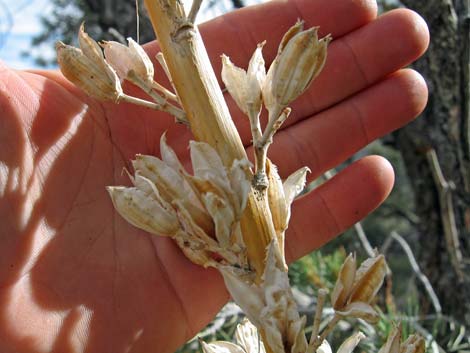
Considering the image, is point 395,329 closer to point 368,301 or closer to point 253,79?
point 368,301

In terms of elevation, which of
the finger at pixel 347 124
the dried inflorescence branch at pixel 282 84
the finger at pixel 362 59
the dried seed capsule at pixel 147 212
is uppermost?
the dried inflorescence branch at pixel 282 84

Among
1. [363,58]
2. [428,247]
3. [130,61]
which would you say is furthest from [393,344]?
[428,247]

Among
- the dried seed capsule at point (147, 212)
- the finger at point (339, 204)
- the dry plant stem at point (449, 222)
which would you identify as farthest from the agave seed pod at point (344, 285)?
the dry plant stem at point (449, 222)

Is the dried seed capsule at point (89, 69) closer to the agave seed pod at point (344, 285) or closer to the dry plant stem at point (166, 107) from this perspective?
the dry plant stem at point (166, 107)

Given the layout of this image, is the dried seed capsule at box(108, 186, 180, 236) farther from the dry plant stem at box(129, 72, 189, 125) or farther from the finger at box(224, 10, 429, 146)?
the finger at box(224, 10, 429, 146)

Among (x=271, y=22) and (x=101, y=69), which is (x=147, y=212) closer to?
(x=101, y=69)

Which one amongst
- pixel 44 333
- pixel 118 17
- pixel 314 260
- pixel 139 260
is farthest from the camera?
pixel 118 17

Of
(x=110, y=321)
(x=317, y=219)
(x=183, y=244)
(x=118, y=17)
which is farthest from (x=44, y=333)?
(x=118, y=17)
